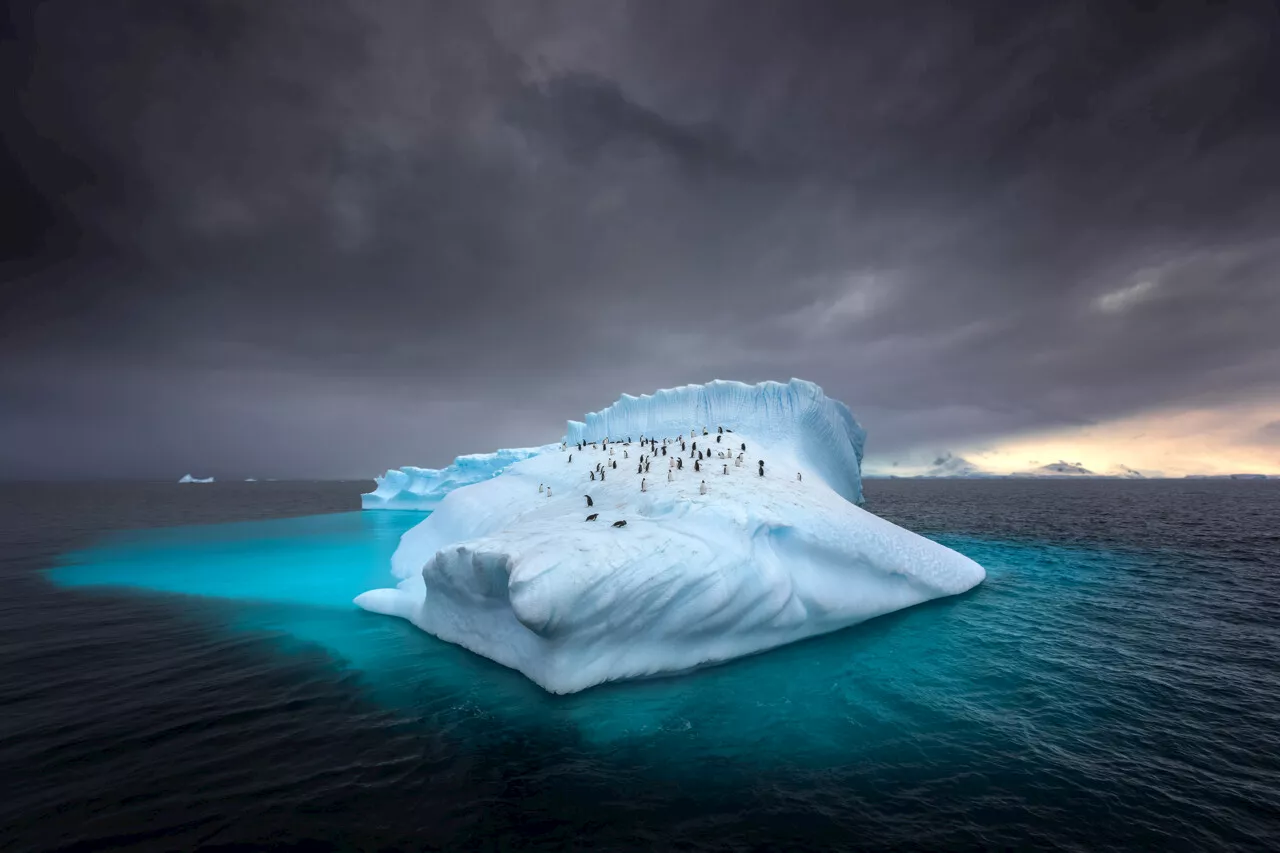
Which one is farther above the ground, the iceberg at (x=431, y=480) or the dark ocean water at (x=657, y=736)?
the iceberg at (x=431, y=480)

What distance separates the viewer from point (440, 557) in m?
13.5

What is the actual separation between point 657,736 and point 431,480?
5496cm

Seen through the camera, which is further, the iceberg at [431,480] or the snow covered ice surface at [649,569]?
the iceberg at [431,480]

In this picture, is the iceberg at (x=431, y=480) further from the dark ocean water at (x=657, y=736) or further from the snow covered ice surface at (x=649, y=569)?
the dark ocean water at (x=657, y=736)

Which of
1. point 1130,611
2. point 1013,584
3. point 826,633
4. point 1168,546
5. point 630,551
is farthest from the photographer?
point 1168,546


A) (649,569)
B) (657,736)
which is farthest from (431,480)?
(657,736)

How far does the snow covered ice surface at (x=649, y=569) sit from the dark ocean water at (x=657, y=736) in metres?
0.80

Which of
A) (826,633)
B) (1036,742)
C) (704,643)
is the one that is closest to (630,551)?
(704,643)

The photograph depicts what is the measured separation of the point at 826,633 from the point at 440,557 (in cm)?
1180

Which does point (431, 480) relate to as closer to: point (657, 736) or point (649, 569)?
point (649, 569)

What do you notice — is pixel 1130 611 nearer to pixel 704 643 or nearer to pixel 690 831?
pixel 704 643

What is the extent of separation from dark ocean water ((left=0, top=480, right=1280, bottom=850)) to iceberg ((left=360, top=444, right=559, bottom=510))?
33.2m

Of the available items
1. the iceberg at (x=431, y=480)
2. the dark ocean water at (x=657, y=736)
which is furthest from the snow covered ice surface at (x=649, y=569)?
the iceberg at (x=431, y=480)

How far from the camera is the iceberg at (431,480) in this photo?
168ft
